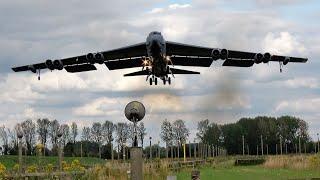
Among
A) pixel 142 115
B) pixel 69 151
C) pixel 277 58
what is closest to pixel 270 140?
pixel 69 151

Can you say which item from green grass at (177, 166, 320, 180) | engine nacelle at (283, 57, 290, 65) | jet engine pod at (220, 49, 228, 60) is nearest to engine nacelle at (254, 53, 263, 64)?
jet engine pod at (220, 49, 228, 60)

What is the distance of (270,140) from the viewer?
123m

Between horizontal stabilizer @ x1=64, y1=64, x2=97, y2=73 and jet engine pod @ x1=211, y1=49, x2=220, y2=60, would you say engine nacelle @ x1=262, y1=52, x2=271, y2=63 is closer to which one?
jet engine pod @ x1=211, y1=49, x2=220, y2=60

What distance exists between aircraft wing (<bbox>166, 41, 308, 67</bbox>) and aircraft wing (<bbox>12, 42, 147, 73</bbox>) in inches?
85.5

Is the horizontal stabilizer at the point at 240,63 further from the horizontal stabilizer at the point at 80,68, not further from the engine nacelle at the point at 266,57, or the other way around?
the horizontal stabilizer at the point at 80,68

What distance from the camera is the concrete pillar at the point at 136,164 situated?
8266 millimetres

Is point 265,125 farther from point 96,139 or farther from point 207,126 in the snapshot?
point 96,139

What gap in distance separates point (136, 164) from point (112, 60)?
3252cm

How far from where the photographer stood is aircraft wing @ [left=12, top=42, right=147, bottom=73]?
38787 mm

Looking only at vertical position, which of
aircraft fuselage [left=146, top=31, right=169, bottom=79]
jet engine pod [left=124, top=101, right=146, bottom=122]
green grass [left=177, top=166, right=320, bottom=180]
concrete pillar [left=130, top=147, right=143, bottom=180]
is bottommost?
green grass [left=177, top=166, right=320, bottom=180]

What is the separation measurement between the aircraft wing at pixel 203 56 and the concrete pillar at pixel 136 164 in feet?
97.6

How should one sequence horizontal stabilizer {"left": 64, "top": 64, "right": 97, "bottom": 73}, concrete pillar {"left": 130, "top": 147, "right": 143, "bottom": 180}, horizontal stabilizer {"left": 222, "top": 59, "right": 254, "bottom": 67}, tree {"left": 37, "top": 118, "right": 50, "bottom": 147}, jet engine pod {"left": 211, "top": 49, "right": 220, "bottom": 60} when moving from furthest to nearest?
tree {"left": 37, "top": 118, "right": 50, "bottom": 147} < horizontal stabilizer {"left": 64, "top": 64, "right": 97, "bottom": 73} < horizontal stabilizer {"left": 222, "top": 59, "right": 254, "bottom": 67} < jet engine pod {"left": 211, "top": 49, "right": 220, "bottom": 60} < concrete pillar {"left": 130, "top": 147, "right": 143, "bottom": 180}

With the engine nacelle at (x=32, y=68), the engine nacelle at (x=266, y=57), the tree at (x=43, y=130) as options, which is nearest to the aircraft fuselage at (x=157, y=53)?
the engine nacelle at (x=266, y=57)

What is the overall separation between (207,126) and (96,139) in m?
24.7
